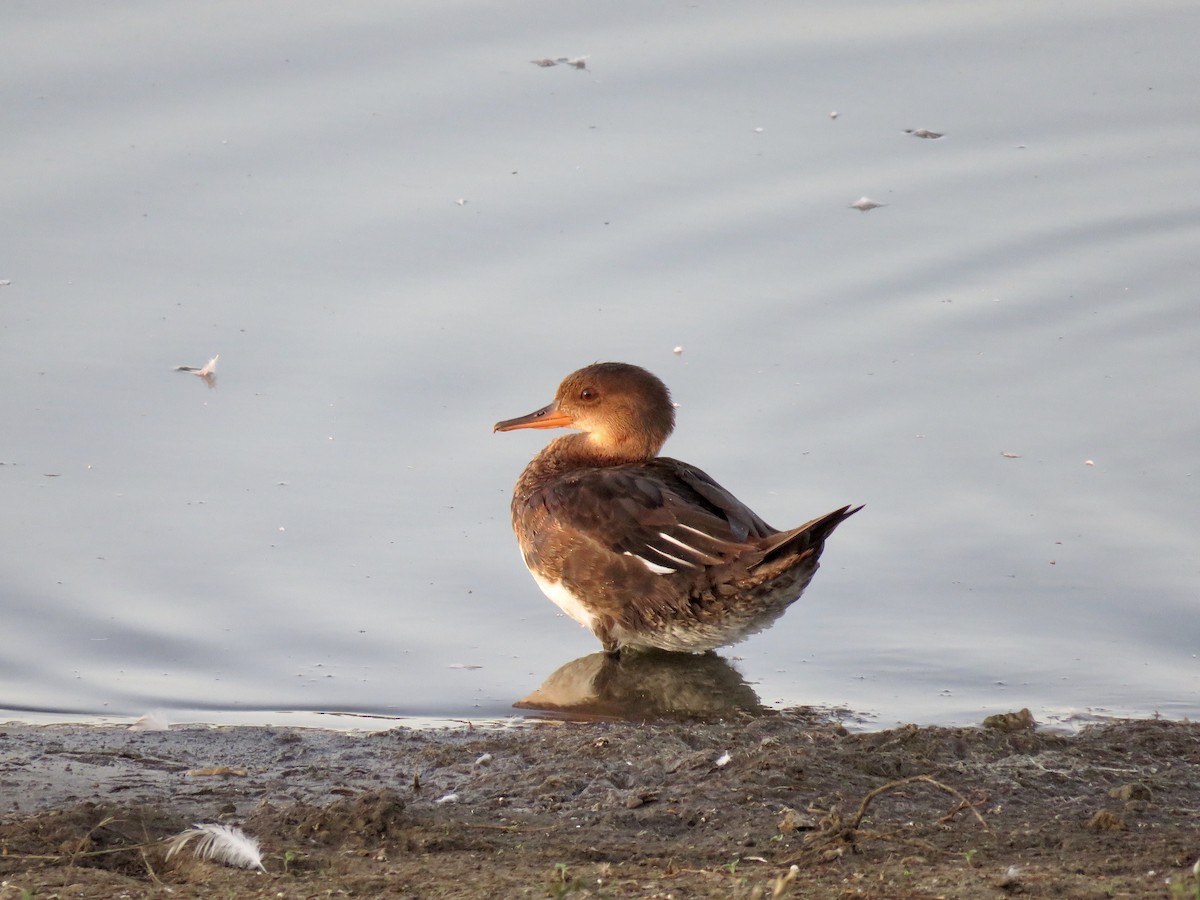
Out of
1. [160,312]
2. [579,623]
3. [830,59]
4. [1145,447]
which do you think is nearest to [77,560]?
[579,623]

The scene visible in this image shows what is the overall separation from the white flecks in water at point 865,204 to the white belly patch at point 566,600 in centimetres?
507

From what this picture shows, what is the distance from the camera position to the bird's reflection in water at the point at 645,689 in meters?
6.44

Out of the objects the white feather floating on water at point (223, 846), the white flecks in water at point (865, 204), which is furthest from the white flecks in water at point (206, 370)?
the white feather floating on water at point (223, 846)

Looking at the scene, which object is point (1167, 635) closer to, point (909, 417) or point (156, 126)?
point (909, 417)

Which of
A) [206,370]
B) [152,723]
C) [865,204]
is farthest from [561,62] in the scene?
[152,723]

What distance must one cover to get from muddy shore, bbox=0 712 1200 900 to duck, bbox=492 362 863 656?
878 millimetres

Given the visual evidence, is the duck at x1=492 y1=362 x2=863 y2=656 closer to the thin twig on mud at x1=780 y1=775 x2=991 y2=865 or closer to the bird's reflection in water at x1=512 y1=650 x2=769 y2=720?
the bird's reflection in water at x1=512 y1=650 x2=769 y2=720

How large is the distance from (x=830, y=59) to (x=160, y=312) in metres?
6.06

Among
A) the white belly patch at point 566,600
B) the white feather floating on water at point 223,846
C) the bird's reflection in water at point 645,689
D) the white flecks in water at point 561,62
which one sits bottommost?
the white feather floating on water at point 223,846

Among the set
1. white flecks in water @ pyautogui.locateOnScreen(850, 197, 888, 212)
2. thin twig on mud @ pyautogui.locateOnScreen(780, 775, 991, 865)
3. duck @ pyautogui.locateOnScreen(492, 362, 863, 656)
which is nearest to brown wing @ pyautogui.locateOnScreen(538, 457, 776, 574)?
duck @ pyautogui.locateOnScreen(492, 362, 863, 656)

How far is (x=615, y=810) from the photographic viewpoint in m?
4.74

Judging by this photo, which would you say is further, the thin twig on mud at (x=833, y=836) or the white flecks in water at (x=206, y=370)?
the white flecks in water at (x=206, y=370)

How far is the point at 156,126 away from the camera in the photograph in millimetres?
11773

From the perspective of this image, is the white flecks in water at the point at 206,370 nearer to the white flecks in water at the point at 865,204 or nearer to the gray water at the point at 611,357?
the gray water at the point at 611,357
